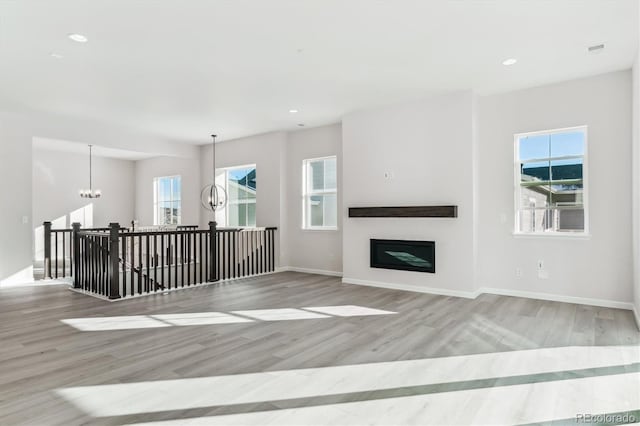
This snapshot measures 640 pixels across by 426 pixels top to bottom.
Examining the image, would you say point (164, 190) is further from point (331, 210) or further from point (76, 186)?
point (331, 210)

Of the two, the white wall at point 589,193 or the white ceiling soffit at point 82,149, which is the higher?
the white ceiling soffit at point 82,149

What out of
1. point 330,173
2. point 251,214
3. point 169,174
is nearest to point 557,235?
point 330,173

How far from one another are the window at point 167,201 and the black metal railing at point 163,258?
3172 millimetres

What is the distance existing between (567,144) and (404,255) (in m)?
2.71

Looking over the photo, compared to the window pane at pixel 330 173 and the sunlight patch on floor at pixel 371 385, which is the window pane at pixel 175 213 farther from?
the sunlight patch on floor at pixel 371 385

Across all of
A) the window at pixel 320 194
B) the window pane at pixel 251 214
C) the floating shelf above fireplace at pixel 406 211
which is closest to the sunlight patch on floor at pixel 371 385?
the floating shelf above fireplace at pixel 406 211

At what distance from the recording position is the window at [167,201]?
1027 centimetres

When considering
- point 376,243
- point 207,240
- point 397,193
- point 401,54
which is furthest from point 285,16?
point 207,240

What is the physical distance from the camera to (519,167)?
17.6ft

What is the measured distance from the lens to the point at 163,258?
611 centimetres

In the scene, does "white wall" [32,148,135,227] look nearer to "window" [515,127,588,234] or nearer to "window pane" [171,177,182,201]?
"window pane" [171,177,182,201]

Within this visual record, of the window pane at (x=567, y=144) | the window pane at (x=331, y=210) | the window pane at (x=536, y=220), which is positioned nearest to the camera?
the window pane at (x=567, y=144)

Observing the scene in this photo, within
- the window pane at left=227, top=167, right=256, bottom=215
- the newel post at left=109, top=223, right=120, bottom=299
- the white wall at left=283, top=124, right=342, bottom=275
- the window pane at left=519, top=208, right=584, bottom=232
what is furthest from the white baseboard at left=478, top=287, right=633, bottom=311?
the window pane at left=227, top=167, right=256, bottom=215

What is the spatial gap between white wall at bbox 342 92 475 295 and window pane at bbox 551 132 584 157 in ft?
3.59
